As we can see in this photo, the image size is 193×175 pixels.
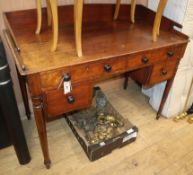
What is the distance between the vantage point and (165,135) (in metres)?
1.67

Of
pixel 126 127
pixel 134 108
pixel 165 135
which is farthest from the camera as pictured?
pixel 134 108

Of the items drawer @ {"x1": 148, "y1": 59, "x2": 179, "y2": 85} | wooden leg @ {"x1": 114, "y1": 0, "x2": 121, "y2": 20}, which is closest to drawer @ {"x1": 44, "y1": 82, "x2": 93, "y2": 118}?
drawer @ {"x1": 148, "y1": 59, "x2": 179, "y2": 85}

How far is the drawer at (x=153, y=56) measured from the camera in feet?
3.86

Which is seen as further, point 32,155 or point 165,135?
point 165,135

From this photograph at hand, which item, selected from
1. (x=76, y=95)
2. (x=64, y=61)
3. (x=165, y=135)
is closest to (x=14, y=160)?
(x=76, y=95)

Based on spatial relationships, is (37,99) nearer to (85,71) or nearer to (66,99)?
(66,99)

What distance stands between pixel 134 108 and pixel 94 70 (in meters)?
0.96

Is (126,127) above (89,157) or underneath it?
above

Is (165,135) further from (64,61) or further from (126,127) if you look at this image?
(64,61)

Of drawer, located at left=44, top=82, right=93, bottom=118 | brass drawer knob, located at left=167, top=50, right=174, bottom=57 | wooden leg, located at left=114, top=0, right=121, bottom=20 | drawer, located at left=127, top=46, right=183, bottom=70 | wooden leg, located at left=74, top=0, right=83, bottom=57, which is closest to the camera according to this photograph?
wooden leg, located at left=74, top=0, right=83, bottom=57

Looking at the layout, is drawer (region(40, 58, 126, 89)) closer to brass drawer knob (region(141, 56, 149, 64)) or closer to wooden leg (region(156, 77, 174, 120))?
brass drawer knob (region(141, 56, 149, 64))

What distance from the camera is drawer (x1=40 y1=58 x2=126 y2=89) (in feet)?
3.20

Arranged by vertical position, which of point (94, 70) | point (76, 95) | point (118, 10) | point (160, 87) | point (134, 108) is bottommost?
point (134, 108)

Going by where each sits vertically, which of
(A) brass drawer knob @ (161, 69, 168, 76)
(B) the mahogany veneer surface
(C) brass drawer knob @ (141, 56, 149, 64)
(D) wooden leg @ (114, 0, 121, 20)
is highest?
(D) wooden leg @ (114, 0, 121, 20)
